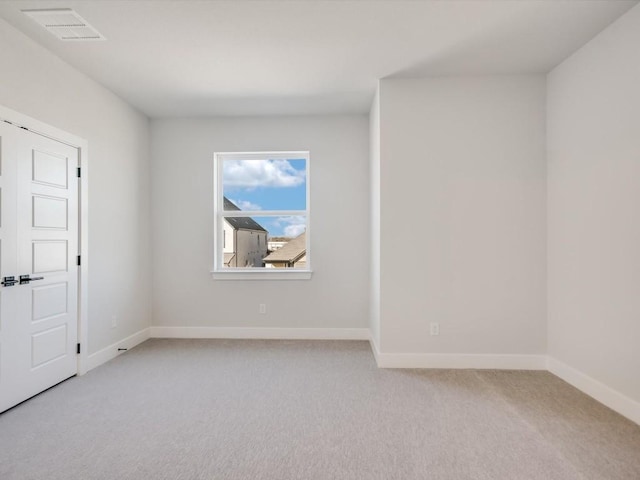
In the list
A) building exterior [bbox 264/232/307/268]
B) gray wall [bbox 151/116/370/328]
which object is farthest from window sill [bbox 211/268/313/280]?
building exterior [bbox 264/232/307/268]

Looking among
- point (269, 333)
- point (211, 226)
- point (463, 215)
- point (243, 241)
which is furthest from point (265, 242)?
point (463, 215)

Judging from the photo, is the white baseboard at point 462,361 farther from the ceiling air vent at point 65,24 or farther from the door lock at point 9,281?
the ceiling air vent at point 65,24

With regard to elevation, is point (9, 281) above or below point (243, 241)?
below

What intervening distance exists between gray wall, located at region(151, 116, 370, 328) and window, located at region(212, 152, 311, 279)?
15 cm

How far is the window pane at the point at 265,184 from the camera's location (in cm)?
464

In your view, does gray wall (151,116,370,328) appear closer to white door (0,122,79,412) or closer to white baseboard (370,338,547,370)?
white baseboard (370,338,547,370)

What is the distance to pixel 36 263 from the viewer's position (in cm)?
284

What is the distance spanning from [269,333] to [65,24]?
11.3 ft

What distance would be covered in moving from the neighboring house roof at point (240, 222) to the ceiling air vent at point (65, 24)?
2.28 meters

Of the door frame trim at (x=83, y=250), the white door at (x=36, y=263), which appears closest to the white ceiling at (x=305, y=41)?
the door frame trim at (x=83, y=250)

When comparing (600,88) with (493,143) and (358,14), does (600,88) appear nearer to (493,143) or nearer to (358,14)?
(493,143)

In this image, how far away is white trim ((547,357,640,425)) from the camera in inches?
96.9

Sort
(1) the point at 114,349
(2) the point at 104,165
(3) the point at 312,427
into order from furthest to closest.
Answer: (1) the point at 114,349
(2) the point at 104,165
(3) the point at 312,427

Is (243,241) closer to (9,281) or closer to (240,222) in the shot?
(240,222)
